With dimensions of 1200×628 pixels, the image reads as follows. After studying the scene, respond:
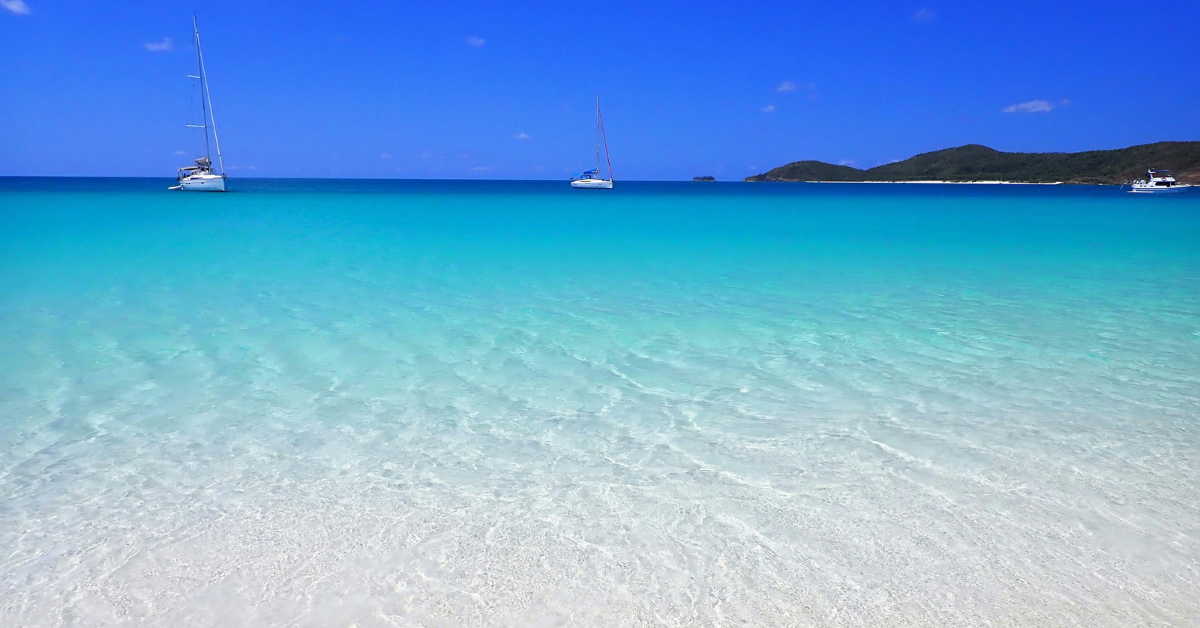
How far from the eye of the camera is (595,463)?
379cm

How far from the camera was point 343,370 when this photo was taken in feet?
18.2

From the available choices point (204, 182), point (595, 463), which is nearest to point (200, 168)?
point (204, 182)

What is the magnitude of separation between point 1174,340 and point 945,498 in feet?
16.7

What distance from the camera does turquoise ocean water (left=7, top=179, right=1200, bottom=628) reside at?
2.64m

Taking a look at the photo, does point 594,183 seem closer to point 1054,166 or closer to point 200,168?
point 200,168

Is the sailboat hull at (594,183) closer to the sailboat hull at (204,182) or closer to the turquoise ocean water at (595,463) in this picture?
the sailboat hull at (204,182)

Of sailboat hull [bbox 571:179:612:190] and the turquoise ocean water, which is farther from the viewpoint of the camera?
sailboat hull [bbox 571:179:612:190]

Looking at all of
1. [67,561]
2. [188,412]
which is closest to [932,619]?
[67,561]

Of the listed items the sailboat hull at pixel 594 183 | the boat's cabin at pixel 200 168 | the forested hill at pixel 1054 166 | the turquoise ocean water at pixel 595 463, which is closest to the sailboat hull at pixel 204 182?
the boat's cabin at pixel 200 168

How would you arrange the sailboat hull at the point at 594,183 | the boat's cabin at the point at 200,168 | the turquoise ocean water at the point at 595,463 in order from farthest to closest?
the sailboat hull at the point at 594,183 < the boat's cabin at the point at 200,168 < the turquoise ocean water at the point at 595,463

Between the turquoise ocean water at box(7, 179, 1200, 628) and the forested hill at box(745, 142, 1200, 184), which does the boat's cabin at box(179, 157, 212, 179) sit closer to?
Answer: the turquoise ocean water at box(7, 179, 1200, 628)

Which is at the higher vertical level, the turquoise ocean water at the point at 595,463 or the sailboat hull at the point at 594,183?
the sailboat hull at the point at 594,183

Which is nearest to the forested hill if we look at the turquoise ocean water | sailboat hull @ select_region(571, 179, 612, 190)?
sailboat hull @ select_region(571, 179, 612, 190)

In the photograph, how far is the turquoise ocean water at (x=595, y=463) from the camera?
2645mm
